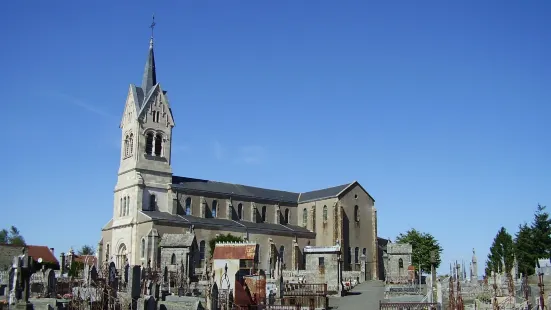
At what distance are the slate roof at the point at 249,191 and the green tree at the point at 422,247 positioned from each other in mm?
9810

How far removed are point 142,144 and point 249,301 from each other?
40.4 meters

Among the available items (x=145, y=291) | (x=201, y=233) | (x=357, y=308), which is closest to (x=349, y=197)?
(x=201, y=233)

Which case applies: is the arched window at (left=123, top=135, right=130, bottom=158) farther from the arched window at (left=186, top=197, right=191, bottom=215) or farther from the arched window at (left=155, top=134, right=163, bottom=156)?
the arched window at (left=186, top=197, right=191, bottom=215)

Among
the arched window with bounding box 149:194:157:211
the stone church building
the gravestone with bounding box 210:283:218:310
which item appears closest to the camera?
the gravestone with bounding box 210:283:218:310

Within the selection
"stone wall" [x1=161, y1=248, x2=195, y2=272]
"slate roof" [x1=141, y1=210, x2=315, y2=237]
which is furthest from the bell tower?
"stone wall" [x1=161, y1=248, x2=195, y2=272]

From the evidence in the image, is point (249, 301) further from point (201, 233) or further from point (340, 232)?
point (340, 232)

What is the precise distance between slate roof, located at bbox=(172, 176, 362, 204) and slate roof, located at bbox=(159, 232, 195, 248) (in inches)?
392

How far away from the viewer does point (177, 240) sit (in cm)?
5512

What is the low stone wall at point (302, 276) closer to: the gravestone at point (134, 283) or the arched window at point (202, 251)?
the arched window at point (202, 251)

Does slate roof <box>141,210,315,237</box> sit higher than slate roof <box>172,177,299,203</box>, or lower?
→ lower

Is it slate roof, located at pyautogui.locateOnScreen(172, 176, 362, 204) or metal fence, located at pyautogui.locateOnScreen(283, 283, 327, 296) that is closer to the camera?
metal fence, located at pyautogui.locateOnScreen(283, 283, 327, 296)

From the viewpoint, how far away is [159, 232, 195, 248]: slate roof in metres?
53.8

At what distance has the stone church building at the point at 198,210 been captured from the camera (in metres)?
62.5

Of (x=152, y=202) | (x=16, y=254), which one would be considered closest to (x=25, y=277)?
(x=152, y=202)
